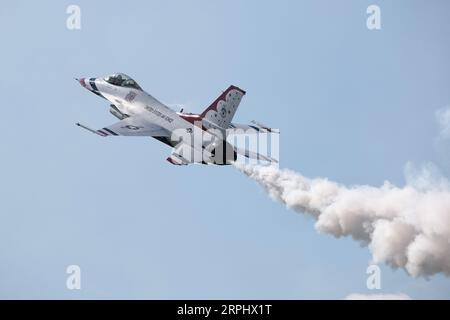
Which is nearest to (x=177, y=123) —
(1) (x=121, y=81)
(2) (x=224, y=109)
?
(2) (x=224, y=109)

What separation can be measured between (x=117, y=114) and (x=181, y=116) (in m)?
5.12

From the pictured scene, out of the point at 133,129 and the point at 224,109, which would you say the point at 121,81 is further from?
the point at 224,109

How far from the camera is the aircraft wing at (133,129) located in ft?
162

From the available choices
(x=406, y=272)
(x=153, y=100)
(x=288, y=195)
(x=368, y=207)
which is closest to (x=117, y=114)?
(x=153, y=100)

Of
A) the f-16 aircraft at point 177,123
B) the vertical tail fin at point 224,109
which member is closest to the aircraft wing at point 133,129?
the f-16 aircraft at point 177,123

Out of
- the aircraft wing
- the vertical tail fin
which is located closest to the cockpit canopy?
Answer: the aircraft wing

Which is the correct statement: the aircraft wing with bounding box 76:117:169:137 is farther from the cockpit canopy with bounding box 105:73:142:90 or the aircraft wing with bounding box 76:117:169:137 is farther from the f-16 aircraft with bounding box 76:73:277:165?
the cockpit canopy with bounding box 105:73:142:90

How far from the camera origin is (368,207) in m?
47.5

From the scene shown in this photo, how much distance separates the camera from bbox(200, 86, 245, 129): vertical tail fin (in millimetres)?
52062

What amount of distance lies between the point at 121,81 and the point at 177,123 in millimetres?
7381

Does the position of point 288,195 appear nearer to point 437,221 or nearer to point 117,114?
point 437,221

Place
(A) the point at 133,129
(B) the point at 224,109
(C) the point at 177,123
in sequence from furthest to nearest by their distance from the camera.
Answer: (B) the point at 224,109, (C) the point at 177,123, (A) the point at 133,129

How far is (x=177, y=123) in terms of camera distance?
51.2 meters

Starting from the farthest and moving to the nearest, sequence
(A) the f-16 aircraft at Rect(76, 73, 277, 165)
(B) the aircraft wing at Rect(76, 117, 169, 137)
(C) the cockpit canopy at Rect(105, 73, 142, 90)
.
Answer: (C) the cockpit canopy at Rect(105, 73, 142, 90) → (B) the aircraft wing at Rect(76, 117, 169, 137) → (A) the f-16 aircraft at Rect(76, 73, 277, 165)
